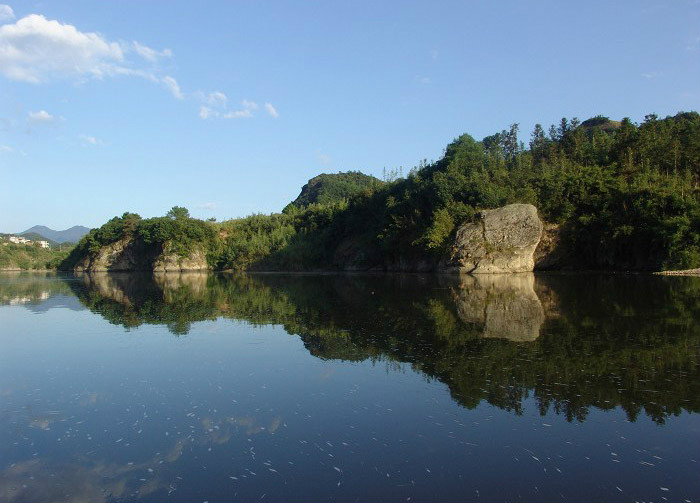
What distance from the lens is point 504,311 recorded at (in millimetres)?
19828

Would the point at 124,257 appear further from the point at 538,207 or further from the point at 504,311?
the point at 504,311

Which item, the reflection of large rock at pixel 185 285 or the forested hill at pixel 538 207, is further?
the forested hill at pixel 538 207

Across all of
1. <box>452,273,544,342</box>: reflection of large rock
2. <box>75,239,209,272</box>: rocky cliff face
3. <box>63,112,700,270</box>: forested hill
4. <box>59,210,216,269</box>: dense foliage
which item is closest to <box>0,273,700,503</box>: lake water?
<box>452,273,544,342</box>: reflection of large rock

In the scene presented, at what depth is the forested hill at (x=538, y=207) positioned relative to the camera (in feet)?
147

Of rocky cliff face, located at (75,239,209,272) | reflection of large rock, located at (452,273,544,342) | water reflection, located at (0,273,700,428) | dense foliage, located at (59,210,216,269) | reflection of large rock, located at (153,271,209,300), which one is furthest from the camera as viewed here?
rocky cliff face, located at (75,239,209,272)

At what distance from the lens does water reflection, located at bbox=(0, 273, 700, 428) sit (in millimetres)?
9133

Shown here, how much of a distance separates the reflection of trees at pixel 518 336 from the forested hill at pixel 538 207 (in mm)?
18600

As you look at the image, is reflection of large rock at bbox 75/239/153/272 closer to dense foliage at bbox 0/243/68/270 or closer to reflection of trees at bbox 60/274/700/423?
dense foliage at bbox 0/243/68/270

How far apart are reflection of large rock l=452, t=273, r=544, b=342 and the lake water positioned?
7.7 inches

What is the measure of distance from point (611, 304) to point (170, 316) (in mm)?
18375

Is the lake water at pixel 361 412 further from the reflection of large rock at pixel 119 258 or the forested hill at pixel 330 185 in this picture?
the forested hill at pixel 330 185

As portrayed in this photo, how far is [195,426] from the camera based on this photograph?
7.96 m

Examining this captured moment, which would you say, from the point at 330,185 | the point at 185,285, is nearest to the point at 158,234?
the point at 185,285

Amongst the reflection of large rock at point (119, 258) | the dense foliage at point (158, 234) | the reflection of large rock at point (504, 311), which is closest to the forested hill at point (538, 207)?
the dense foliage at point (158, 234)
